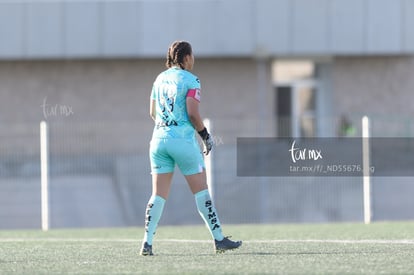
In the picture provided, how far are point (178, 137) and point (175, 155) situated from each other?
0.18 m

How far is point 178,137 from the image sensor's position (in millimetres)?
9664

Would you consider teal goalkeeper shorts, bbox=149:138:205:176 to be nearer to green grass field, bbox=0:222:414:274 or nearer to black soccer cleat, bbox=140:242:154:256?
black soccer cleat, bbox=140:242:154:256

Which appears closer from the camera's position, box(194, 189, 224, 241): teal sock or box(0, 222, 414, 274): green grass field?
box(0, 222, 414, 274): green grass field

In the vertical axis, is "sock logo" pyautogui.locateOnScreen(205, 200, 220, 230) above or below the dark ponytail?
below

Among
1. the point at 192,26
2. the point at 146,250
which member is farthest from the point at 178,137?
the point at 192,26

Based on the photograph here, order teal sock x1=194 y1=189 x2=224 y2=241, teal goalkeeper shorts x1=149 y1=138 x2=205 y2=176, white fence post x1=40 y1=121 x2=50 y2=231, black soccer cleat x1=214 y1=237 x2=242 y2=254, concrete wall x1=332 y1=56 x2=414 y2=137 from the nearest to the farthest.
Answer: teal goalkeeper shorts x1=149 y1=138 x2=205 y2=176
teal sock x1=194 y1=189 x2=224 y2=241
black soccer cleat x1=214 y1=237 x2=242 y2=254
white fence post x1=40 y1=121 x2=50 y2=231
concrete wall x1=332 y1=56 x2=414 y2=137

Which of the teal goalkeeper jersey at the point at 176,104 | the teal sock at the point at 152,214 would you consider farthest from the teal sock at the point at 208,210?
the teal goalkeeper jersey at the point at 176,104

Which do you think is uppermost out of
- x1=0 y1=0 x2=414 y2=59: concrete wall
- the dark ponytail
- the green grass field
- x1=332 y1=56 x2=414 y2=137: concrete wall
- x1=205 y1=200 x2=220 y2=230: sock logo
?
x1=0 y1=0 x2=414 y2=59: concrete wall

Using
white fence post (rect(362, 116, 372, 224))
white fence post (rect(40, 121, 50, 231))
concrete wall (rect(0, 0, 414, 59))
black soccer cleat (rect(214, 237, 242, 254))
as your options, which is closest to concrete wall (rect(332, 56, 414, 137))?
concrete wall (rect(0, 0, 414, 59))

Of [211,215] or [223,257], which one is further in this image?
[211,215]

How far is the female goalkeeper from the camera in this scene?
381 inches

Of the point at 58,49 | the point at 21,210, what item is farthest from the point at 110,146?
the point at 58,49

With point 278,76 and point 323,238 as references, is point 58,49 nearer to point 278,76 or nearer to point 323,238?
point 278,76

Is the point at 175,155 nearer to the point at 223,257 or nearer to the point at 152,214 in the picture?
the point at 152,214
